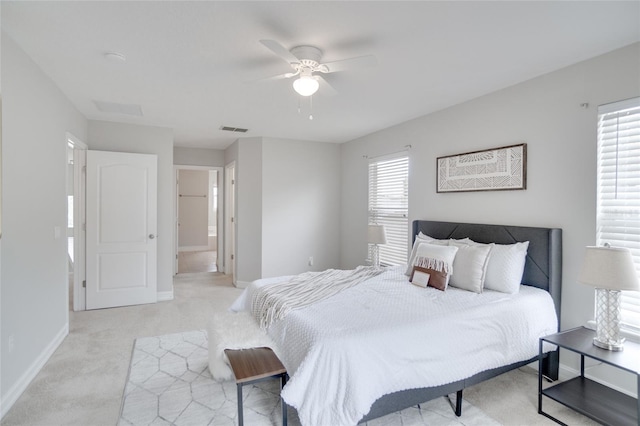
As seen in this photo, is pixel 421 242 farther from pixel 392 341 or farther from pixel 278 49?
pixel 278 49

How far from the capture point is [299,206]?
19.0 ft

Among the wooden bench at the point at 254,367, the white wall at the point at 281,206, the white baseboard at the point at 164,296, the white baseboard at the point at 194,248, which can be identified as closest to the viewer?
the wooden bench at the point at 254,367

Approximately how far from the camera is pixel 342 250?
6.09m

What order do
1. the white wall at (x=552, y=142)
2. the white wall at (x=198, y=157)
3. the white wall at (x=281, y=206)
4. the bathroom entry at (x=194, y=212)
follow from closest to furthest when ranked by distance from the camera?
the white wall at (x=552, y=142) → the white wall at (x=281, y=206) → the white wall at (x=198, y=157) → the bathroom entry at (x=194, y=212)

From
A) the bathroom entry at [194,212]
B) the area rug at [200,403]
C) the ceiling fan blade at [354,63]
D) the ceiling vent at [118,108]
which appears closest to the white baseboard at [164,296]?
the area rug at [200,403]

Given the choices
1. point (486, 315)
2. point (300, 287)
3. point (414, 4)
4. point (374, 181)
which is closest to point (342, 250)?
point (374, 181)

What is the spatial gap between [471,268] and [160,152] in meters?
4.39

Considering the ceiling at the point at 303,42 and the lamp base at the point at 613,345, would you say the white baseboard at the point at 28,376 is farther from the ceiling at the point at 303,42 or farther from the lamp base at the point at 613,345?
the lamp base at the point at 613,345

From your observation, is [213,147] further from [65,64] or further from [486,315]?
[486,315]

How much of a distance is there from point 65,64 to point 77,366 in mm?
2606

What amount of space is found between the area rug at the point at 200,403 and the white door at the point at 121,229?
1896 mm

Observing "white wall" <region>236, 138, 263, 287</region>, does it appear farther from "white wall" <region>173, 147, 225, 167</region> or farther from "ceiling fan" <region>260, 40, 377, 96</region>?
"ceiling fan" <region>260, 40, 377, 96</region>

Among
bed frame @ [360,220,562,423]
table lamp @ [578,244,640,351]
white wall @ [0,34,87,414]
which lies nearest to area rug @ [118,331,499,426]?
bed frame @ [360,220,562,423]

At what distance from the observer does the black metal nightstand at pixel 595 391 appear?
6.64 ft
